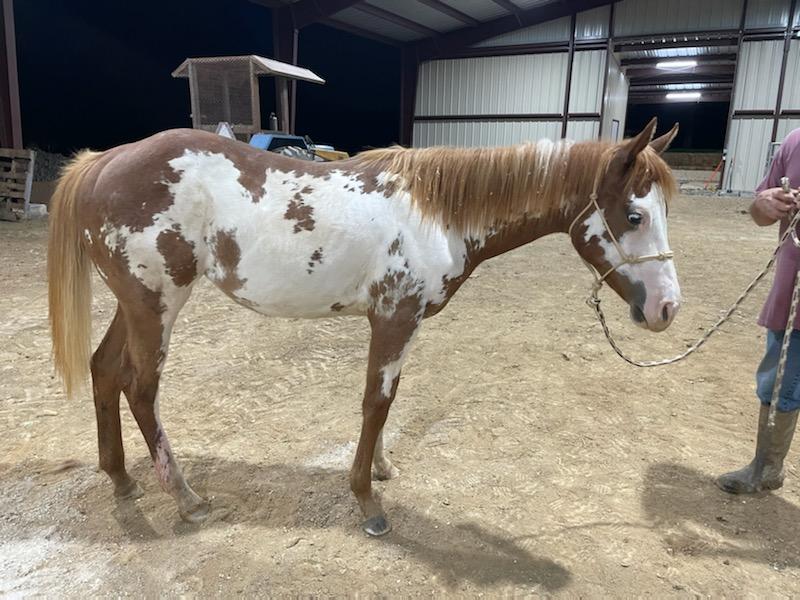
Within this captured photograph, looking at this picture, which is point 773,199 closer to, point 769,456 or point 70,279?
point 769,456

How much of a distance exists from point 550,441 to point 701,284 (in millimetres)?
3992

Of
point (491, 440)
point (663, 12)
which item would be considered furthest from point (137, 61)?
point (491, 440)

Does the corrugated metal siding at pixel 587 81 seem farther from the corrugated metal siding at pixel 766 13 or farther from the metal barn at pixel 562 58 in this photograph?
the corrugated metal siding at pixel 766 13

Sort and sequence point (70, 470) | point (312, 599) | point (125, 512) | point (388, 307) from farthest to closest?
1. point (70, 470)
2. point (125, 512)
3. point (388, 307)
4. point (312, 599)

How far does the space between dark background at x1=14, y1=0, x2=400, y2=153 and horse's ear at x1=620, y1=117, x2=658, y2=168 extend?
11122 mm

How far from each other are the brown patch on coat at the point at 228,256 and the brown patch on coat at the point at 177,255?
0.30 feet

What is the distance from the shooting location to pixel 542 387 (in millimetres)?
3396

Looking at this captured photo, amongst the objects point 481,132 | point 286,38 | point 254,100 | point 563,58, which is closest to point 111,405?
point 254,100

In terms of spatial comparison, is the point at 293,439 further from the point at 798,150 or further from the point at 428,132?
the point at 428,132

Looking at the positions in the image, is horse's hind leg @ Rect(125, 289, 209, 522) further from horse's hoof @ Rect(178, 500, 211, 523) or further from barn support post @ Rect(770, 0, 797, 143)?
barn support post @ Rect(770, 0, 797, 143)

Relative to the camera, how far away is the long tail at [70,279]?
6.93ft

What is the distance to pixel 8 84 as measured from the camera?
861cm

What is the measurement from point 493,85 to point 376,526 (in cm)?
1770

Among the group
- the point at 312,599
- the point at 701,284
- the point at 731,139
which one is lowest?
the point at 312,599
